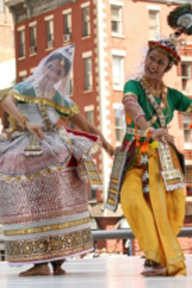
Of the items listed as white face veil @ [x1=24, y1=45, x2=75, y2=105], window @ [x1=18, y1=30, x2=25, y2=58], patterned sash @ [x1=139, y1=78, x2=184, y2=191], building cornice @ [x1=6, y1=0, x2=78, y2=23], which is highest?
building cornice @ [x1=6, y1=0, x2=78, y2=23]

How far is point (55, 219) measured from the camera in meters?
7.62

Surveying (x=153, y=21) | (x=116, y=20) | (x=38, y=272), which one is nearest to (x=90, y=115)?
Result: (x=116, y=20)

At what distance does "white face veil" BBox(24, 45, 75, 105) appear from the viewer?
795cm

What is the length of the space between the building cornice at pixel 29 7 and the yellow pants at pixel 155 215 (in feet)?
123

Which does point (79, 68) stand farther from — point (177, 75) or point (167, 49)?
point (167, 49)

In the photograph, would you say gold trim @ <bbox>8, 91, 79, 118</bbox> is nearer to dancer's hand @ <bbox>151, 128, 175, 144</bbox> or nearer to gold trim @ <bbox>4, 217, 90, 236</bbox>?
gold trim @ <bbox>4, 217, 90, 236</bbox>

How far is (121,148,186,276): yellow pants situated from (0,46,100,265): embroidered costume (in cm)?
47

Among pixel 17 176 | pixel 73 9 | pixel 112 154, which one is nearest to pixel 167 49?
→ pixel 112 154

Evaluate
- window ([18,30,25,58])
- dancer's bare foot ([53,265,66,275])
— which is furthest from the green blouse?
window ([18,30,25,58])

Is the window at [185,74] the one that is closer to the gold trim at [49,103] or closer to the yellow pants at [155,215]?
the gold trim at [49,103]

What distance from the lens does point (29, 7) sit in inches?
1813

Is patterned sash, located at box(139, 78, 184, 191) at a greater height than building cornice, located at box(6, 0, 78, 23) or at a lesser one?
lesser

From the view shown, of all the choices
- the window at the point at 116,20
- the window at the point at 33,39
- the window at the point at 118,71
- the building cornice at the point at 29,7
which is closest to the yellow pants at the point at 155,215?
the window at the point at 118,71

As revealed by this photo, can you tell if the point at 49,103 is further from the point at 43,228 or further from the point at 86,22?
the point at 86,22
